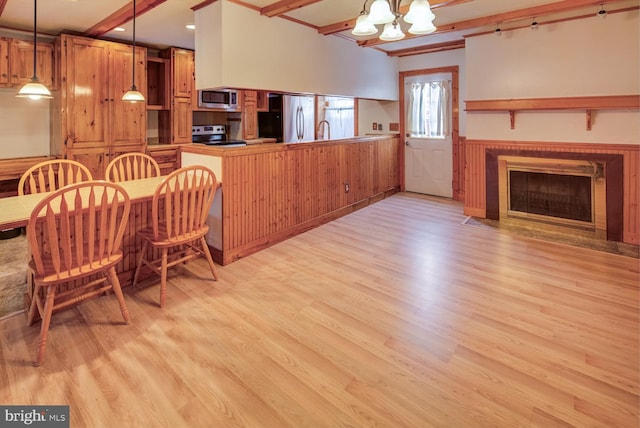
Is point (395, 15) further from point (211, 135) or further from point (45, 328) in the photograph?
point (211, 135)

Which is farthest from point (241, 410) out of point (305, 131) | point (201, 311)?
point (305, 131)

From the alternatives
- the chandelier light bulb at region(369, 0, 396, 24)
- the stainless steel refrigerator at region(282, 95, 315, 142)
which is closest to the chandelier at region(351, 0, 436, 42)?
the chandelier light bulb at region(369, 0, 396, 24)

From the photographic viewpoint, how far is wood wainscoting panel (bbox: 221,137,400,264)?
3.54 metres

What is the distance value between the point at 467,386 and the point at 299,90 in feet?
11.6

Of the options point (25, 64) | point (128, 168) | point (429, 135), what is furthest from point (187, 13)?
point (429, 135)

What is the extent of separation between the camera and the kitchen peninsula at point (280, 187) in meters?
3.48

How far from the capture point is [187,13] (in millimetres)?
3832

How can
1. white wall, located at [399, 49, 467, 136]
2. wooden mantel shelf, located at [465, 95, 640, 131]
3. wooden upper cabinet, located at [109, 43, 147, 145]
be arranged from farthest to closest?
white wall, located at [399, 49, 467, 136]
wooden upper cabinet, located at [109, 43, 147, 145]
wooden mantel shelf, located at [465, 95, 640, 131]

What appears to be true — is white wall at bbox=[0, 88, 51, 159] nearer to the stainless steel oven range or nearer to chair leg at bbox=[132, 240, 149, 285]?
the stainless steel oven range

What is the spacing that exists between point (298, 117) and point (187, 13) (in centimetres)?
241

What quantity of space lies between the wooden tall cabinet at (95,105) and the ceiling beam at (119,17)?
16 cm

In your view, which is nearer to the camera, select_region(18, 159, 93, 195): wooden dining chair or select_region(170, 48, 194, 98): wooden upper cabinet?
select_region(18, 159, 93, 195): wooden dining chair

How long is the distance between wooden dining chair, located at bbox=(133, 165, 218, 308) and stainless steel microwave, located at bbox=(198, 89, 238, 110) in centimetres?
267

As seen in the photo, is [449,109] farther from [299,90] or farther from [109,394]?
[109,394]
